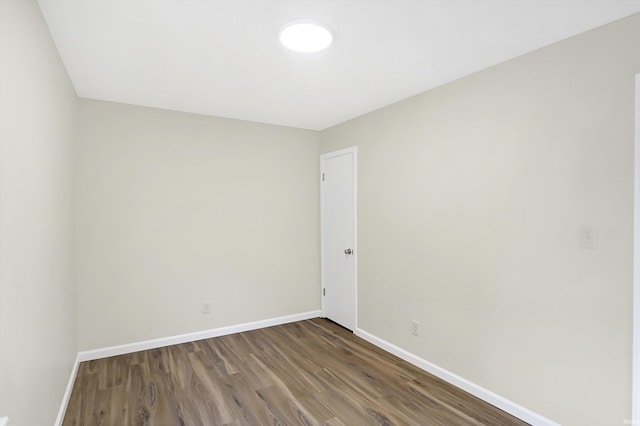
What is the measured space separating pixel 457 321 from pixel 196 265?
265 centimetres

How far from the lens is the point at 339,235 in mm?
4008

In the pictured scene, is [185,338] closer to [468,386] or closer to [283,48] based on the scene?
[468,386]

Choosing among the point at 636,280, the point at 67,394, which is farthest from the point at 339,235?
the point at 67,394

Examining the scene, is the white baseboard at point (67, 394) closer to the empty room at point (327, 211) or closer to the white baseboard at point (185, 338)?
the empty room at point (327, 211)

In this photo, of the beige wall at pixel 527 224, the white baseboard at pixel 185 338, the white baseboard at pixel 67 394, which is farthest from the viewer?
the white baseboard at pixel 185 338

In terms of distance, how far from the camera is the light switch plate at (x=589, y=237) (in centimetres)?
185

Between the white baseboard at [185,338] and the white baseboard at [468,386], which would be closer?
the white baseboard at [468,386]

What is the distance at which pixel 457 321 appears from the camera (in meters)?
2.59

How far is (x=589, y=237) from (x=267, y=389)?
2.47 m

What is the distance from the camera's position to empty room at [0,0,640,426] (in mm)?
1710

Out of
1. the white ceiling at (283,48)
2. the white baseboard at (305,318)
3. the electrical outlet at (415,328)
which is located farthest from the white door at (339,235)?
the white ceiling at (283,48)

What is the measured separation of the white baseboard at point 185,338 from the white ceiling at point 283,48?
7.92ft

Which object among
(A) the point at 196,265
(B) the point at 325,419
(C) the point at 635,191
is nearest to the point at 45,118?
(A) the point at 196,265

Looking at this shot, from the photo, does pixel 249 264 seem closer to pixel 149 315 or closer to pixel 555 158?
pixel 149 315
